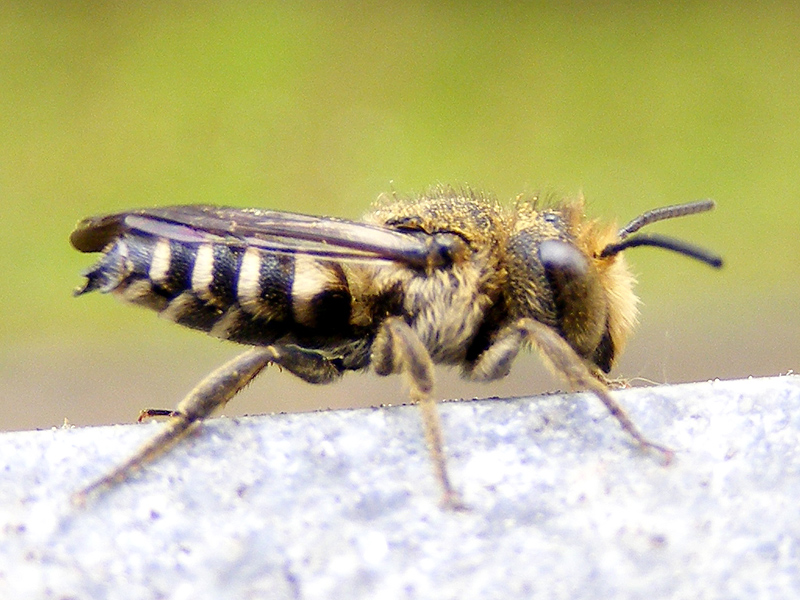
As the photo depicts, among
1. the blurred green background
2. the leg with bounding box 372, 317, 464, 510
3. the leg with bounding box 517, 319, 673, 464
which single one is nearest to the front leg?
the leg with bounding box 517, 319, 673, 464

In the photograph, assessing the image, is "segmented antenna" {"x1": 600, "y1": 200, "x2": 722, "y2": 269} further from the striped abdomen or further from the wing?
the striped abdomen

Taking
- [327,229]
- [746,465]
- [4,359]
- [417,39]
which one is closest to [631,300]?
[327,229]

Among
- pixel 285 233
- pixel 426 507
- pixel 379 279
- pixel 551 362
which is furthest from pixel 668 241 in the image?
pixel 426 507

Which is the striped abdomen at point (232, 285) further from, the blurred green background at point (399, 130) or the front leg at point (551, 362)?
the blurred green background at point (399, 130)

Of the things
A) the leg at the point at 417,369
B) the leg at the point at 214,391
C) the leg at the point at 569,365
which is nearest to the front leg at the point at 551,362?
the leg at the point at 569,365

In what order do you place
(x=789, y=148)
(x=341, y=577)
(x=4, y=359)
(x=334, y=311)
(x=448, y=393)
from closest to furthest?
1. (x=341, y=577)
2. (x=334, y=311)
3. (x=448, y=393)
4. (x=4, y=359)
5. (x=789, y=148)

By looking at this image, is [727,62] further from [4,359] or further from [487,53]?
[4,359]

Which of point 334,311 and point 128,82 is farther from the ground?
point 334,311
